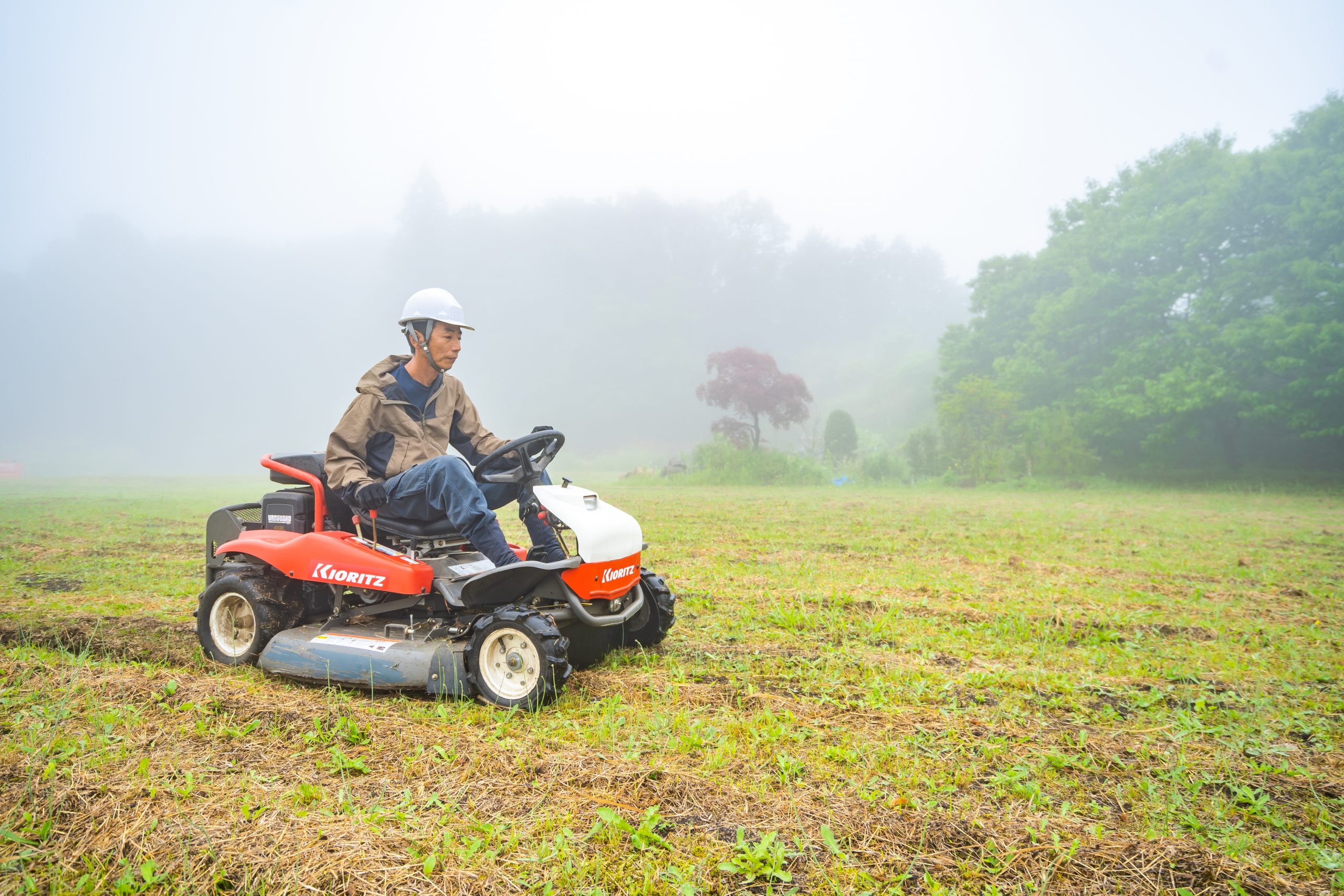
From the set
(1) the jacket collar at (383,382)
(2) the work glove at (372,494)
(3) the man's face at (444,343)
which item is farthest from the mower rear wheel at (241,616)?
(3) the man's face at (444,343)

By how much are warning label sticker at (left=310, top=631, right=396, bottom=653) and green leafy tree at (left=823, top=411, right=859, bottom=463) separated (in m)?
Answer: 28.6

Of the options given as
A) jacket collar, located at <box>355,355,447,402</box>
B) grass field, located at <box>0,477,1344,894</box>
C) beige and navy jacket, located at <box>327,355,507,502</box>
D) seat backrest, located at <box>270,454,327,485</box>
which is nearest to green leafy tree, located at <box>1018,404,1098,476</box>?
grass field, located at <box>0,477,1344,894</box>

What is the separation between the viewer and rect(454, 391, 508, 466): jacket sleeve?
4.52m

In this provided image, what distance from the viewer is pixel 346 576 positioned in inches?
154

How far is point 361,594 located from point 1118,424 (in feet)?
80.9

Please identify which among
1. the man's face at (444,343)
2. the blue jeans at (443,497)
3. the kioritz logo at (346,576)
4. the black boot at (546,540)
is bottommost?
the kioritz logo at (346,576)

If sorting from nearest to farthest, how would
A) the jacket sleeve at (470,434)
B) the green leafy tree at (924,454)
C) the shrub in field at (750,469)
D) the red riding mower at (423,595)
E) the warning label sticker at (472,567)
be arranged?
the red riding mower at (423,595)
the warning label sticker at (472,567)
the jacket sleeve at (470,434)
the green leafy tree at (924,454)
the shrub in field at (750,469)

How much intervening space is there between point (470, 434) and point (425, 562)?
3.10 ft

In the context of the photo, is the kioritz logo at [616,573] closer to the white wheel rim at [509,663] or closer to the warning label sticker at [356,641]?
the white wheel rim at [509,663]

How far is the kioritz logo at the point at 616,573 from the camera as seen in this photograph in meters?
3.76

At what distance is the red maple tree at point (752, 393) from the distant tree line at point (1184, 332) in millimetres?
6026

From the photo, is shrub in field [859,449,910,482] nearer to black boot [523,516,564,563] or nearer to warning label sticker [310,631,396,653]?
black boot [523,516,564,563]

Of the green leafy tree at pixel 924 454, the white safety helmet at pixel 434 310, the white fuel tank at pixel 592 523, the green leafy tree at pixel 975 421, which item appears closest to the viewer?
the white fuel tank at pixel 592 523

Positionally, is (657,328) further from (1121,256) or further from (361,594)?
(361,594)
